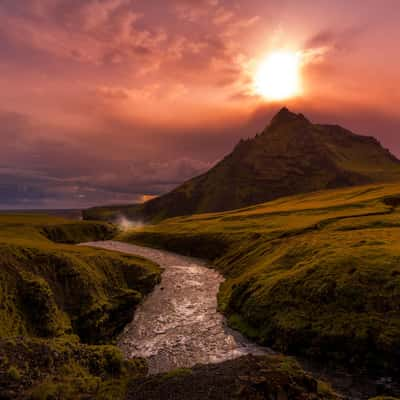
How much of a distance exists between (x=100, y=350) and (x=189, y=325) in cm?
1735

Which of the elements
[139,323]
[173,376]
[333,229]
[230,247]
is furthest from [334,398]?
[230,247]

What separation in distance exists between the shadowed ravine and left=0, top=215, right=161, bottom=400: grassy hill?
2741 millimetres

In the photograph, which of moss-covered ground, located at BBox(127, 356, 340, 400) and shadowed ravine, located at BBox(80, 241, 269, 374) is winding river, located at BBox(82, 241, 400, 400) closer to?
shadowed ravine, located at BBox(80, 241, 269, 374)

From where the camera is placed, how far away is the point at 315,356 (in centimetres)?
2981

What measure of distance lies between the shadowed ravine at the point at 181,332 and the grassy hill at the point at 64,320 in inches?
108

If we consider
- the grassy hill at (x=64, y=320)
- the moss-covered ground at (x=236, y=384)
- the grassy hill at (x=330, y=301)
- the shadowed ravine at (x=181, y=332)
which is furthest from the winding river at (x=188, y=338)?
the moss-covered ground at (x=236, y=384)

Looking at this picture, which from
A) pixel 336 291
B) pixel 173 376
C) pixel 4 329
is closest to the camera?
pixel 173 376

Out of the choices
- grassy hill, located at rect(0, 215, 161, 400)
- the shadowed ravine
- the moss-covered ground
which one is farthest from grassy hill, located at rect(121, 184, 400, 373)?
grassy hill, located at rect(0, 215, 161, 400)

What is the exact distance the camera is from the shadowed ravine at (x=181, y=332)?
3064 centimetres

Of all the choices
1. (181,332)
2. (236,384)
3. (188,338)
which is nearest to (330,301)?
(188,338)

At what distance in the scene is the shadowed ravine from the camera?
30.6 metres

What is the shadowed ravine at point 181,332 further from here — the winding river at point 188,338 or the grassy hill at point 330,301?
the grassy hill at point 330,301

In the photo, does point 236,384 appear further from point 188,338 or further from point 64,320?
point 64,320

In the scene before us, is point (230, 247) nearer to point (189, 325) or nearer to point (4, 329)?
point (189, 325)
